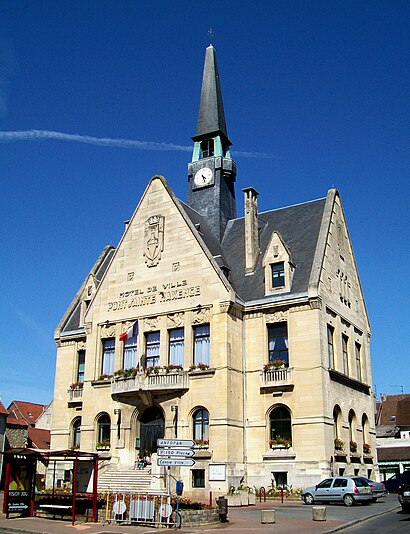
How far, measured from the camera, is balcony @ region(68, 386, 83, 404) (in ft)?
147

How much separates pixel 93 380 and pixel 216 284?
1138cm

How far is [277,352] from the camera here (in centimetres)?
3822

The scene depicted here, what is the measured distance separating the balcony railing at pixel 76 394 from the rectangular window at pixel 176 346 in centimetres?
872

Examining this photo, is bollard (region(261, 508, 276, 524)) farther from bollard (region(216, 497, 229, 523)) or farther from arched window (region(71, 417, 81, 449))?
arched window (region(71, 417, 81, 449))

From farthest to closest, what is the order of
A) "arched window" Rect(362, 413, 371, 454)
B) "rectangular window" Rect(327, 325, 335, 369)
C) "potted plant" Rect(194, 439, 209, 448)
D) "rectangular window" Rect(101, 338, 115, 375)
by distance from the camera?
"rectangular window" Rect(101, 338, 115, 375) → "arched window" Rect(362, 413, 371, 454) → "rectangular window" Rect(327, 325, 335, 369) → "potted plant" Rect(194, 439, 209, 448)

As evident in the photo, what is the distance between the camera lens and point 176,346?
40344 millimetres

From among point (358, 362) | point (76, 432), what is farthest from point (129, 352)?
point (358, 362)

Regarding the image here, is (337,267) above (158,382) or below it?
above

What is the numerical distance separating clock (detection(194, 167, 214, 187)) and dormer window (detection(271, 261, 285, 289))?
479 inches

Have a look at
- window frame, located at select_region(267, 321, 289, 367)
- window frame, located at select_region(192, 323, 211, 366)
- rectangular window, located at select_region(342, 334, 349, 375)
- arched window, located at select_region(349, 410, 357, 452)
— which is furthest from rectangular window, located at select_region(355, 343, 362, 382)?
window frame, located at select_region(192, 323, 211, 366)

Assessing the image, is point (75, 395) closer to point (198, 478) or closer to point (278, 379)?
point (198, 478)

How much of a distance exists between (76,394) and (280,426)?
53.1ft

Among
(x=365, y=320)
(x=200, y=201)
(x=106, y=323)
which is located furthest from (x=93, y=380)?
(x=365, y=320)

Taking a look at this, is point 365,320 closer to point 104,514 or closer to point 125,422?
point 125,422
